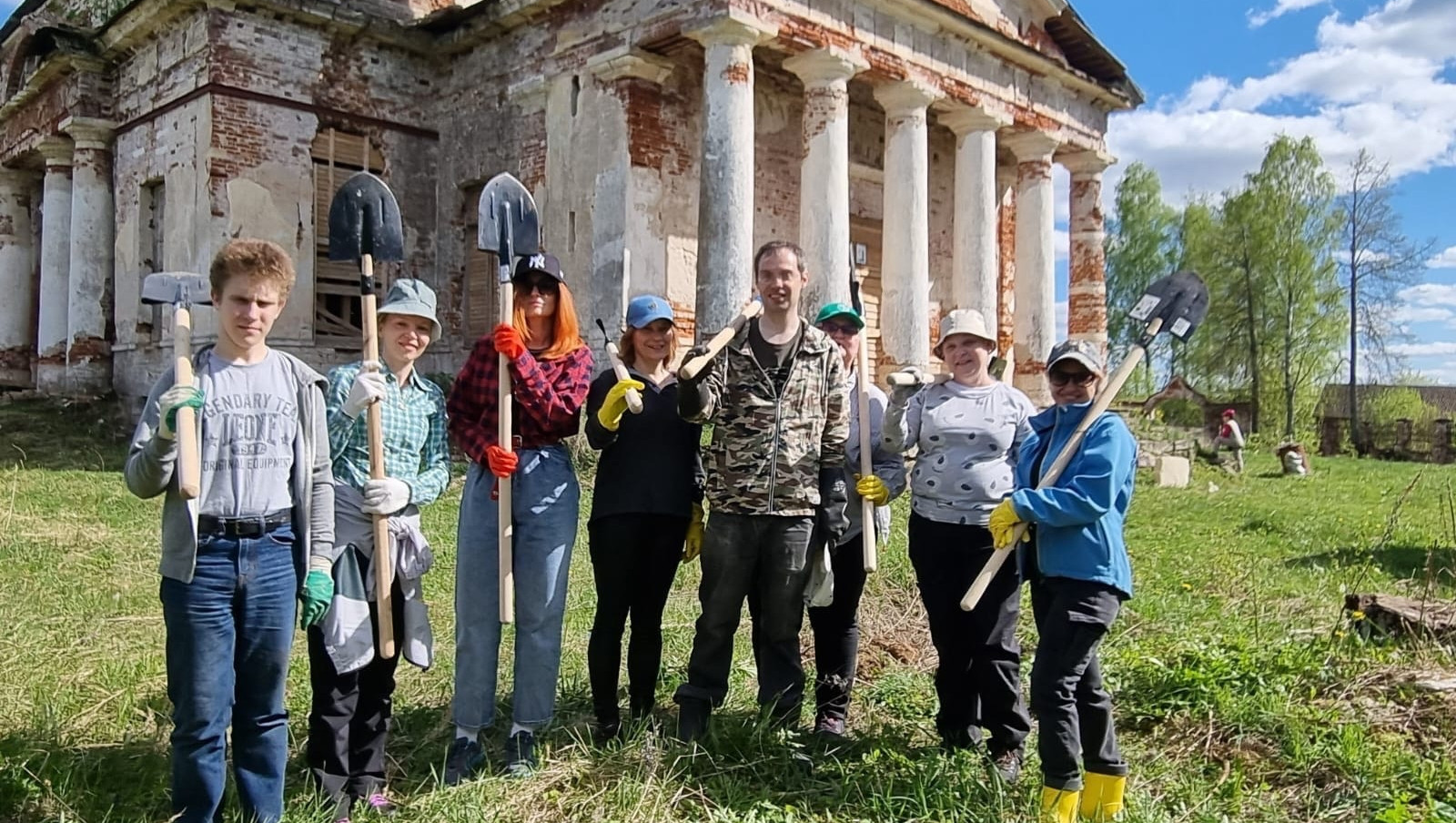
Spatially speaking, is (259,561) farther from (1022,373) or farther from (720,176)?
(1022,373)

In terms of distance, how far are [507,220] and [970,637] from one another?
2.46 meters

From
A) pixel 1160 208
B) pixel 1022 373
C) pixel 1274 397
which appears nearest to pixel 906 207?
pixel 1022 373

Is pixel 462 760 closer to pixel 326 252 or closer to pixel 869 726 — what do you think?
pixel 869 726

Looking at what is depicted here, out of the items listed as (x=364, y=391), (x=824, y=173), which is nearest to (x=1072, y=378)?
(x=364, y=391)

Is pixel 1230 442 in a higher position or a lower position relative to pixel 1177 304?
lower

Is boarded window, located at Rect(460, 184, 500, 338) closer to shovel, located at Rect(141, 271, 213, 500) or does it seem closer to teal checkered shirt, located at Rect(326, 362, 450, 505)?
teal checkered shirt, located at Rect(326, 362, 450, 505)

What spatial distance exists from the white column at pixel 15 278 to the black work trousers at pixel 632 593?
18.0 meters

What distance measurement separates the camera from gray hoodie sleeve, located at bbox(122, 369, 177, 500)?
2586 millimetres

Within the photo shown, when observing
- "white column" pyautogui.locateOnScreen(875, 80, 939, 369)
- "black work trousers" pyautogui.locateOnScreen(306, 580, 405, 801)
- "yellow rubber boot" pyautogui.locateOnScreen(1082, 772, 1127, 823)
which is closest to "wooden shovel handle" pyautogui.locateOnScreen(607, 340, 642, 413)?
"black work trousers" pyautogui.locateOnScreen(306, 580, 405, 801)

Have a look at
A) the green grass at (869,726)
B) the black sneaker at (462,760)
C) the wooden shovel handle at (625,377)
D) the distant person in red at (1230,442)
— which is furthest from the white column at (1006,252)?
the black sneaker at (462,760)

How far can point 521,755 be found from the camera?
3482 millimetres

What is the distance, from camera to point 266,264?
2.78 m

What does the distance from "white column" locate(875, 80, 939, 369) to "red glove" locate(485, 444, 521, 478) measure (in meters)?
10.0

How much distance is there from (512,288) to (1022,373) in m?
13.2
